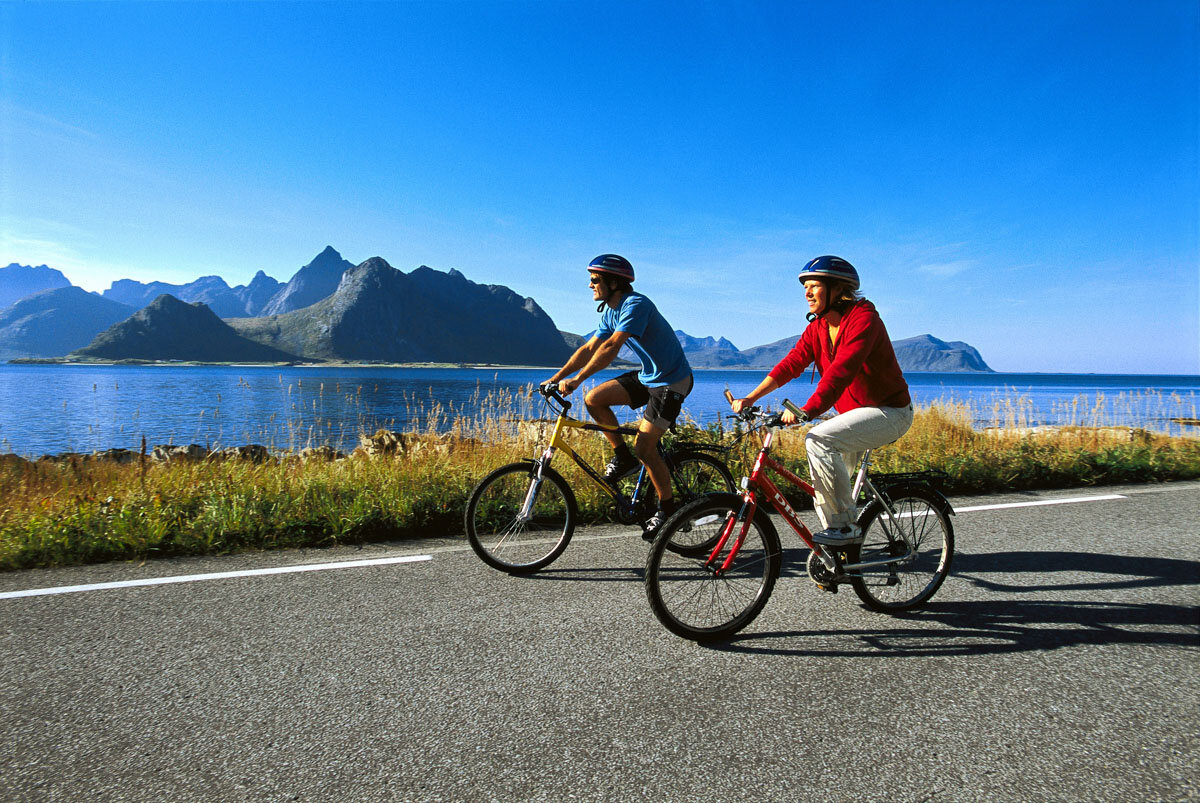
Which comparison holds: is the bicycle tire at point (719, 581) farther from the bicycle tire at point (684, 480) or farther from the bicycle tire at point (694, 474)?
the bicycle tire at point (694, 474)

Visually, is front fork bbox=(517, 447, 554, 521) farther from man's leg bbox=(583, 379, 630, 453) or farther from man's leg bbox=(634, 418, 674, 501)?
man's leg bbox=(634, 418, 674, 501)

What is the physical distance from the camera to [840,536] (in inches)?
146

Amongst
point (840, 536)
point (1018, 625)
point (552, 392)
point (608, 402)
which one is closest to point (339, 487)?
point (552, 392)

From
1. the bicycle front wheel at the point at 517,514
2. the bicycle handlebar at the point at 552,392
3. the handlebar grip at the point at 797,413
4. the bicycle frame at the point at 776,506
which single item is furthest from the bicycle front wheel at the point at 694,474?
the handlebar grip at the point at 797,413

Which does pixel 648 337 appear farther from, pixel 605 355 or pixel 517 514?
pixel 517 514

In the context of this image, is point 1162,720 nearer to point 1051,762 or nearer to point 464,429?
point 1051,762

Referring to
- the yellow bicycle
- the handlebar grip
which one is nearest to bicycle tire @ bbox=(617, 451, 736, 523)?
the yellow bicycle

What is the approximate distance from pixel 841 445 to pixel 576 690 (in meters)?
2.08

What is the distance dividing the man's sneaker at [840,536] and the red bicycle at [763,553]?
60 millimetres

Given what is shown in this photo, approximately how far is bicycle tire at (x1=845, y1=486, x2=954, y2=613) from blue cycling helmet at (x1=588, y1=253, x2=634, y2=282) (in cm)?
261

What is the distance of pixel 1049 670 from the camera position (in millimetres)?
3100

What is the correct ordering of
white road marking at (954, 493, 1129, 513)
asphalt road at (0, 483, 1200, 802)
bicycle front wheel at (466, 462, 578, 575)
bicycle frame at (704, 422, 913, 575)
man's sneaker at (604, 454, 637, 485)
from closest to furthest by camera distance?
asphalt road at (0, 483, 1200, 802)
bicycle frame at (704, 422, 913, 575)
bicycle front wheel at (466, 462, 578, 575)
man's sneaker at (604, 454, 637, 485)
white road marking at (954, 493, 1129, 513)

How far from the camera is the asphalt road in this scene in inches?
88.9

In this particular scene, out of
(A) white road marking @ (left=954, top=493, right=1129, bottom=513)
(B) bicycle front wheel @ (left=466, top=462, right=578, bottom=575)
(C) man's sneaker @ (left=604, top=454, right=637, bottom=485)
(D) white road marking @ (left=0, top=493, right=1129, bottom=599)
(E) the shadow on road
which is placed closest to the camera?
(E) the shadow on road
